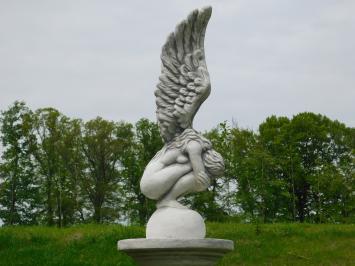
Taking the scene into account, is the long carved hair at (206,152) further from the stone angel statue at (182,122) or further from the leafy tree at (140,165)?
the leafy tree at (140,165)

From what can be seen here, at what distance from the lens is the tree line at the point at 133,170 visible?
92.0 feet

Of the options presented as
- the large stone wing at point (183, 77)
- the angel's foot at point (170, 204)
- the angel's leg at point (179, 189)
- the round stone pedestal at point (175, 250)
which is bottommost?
the round stone pedestal at point (175, 250)

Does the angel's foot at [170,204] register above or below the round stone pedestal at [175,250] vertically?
above

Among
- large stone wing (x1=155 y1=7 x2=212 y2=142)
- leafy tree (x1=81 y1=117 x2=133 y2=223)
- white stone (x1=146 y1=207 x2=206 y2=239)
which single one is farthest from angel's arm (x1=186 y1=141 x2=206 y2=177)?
leafy tree (x1=81 y1=117 x2=133 y2=223)

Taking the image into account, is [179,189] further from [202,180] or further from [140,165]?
[140,165]

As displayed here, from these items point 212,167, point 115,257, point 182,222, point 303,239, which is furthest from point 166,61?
point 303,239

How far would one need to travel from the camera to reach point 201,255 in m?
6.68

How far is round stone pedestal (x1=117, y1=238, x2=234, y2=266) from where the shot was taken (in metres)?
6.52

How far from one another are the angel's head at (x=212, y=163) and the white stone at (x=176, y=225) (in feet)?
1.90

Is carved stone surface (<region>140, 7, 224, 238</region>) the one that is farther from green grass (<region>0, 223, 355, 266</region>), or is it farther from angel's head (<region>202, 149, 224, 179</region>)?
green grass (<region>0, 223, 355, 266</region>)

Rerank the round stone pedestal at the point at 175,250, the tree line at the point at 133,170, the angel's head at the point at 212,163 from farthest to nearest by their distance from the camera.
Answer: the tree line at the point at 133,170
the angel's head at the point at 212,163
the round stone pedestal at the point at 175,250

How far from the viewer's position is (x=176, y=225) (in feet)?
23.0

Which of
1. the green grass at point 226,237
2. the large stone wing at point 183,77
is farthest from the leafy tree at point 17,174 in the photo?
the large stone wing at point 183,77

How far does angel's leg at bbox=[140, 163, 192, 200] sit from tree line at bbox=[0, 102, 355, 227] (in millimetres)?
19001
